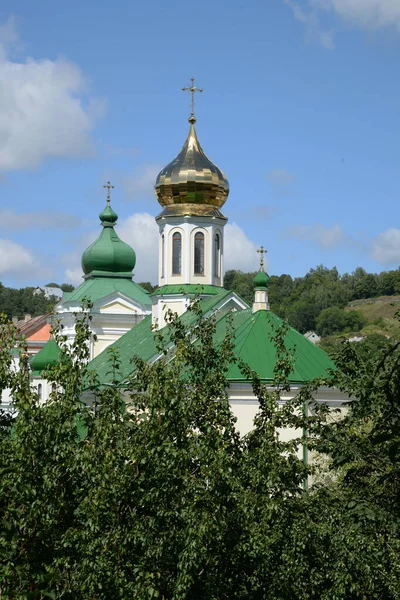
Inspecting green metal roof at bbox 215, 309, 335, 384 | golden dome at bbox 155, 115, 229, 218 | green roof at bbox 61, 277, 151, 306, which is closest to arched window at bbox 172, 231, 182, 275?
golden dome at bbox 155, 115, 229, 218

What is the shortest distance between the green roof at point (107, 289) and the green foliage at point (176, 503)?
22.2 m

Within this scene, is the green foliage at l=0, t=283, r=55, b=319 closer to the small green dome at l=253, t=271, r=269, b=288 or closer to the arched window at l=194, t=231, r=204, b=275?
the arched window at l=194, t=231, r=204, b=275

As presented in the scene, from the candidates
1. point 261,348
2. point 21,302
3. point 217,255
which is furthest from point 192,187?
point 21,302

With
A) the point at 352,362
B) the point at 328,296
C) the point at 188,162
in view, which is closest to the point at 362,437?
Answer: the point at 352,362

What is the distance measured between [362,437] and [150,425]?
9.80 ft

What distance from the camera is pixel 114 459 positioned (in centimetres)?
927

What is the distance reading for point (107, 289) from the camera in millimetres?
33281

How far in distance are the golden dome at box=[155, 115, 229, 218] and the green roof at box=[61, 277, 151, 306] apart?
6.03m

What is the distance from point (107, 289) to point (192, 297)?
13.1 m

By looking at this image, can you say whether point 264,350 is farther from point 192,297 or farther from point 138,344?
point 138,344

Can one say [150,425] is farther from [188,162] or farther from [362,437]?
[188,162]

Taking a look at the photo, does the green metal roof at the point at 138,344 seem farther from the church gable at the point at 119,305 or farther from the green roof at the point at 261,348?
the church gable at the point at 119,305

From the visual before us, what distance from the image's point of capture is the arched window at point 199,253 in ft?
87.7

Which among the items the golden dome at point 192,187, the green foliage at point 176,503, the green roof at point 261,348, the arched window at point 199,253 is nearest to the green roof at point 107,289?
the arched window at point 199,253
